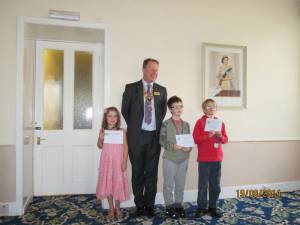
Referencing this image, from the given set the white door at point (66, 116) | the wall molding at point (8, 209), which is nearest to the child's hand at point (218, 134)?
the white door at point (66, 116)

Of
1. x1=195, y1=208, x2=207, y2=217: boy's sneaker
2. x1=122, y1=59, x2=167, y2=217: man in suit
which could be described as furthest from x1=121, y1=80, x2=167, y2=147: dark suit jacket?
x1=195, y1=208, x2=207, y2=217: boy's sneaker

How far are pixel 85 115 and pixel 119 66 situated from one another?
0.99 metres

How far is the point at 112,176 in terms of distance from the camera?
2.91 meters

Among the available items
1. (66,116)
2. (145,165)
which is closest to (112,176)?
(145,165)

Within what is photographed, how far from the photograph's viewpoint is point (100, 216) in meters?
2.99

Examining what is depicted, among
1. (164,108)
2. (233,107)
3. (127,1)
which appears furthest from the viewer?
(233,107)

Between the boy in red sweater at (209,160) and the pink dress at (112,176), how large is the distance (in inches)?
33.1

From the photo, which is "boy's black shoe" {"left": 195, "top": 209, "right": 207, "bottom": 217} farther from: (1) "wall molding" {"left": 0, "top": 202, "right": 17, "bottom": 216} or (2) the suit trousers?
(1) "wall molding" {"left": 0, "top": 202, "right": 17, "bottom": 216}

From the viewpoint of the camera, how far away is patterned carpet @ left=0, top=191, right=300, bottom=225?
2.86 meters

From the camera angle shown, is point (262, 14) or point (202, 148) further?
point (262, 14)

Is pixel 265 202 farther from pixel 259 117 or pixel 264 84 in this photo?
pixel 264 84

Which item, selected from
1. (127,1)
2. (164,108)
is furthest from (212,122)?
(127,1)

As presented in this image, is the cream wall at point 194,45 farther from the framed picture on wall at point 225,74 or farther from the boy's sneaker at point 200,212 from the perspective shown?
the boy's sneaker at point 200,212

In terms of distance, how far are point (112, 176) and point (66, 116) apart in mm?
1342
